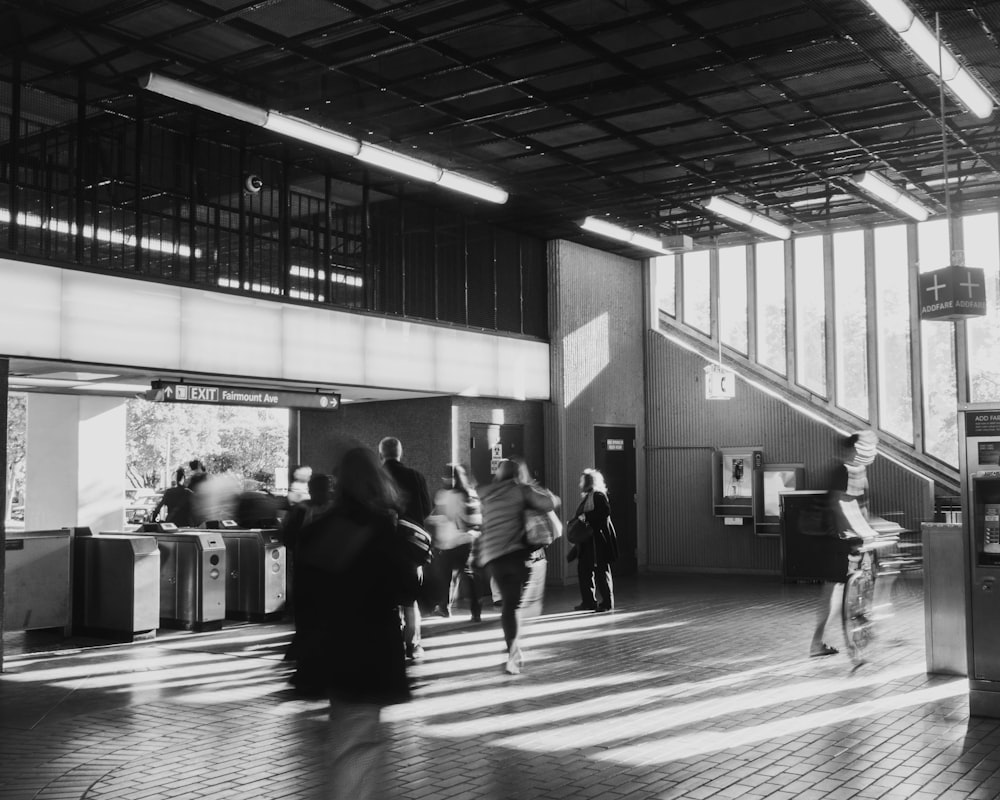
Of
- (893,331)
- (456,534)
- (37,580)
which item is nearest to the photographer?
(37,580)

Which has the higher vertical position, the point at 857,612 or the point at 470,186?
the point at 470,186

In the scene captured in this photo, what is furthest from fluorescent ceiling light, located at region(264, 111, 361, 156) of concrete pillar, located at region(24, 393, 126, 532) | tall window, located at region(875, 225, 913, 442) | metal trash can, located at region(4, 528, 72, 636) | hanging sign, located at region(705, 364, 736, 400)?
tall window, located at region(875, 225, 913, 442)

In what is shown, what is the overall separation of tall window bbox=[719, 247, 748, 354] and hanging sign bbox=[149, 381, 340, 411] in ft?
28.1

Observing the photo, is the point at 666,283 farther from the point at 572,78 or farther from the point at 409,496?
the point at 409,496

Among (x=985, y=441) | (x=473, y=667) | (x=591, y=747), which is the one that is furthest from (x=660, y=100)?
(x=591, y=747)

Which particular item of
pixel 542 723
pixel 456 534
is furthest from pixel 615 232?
pixel 542 723

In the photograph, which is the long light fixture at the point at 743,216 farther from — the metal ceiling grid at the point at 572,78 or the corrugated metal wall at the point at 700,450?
the corrugated metal wall at the point at 700,450

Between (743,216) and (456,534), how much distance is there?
21.5ft

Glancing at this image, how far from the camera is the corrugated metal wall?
56.6 ft

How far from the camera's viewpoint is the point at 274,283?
1592 centimetres

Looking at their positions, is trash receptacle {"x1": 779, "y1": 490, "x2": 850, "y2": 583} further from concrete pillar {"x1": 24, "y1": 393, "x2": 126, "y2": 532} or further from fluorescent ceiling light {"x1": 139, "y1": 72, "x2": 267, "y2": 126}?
concrete pillar {"x1": 24, "y1": 393, "x2": 126, "y2": 532}

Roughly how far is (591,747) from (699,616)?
20.3 ft

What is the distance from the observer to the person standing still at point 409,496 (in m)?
9.04

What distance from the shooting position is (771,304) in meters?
18.3
